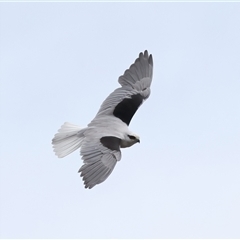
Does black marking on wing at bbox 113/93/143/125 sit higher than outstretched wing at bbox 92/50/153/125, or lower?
lower

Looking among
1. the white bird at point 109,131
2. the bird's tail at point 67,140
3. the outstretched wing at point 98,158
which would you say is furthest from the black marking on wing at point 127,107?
the outstretched wing at point 98,158

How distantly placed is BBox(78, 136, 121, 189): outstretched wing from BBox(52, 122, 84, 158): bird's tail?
18.3 inches

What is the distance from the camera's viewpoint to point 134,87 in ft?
46.4

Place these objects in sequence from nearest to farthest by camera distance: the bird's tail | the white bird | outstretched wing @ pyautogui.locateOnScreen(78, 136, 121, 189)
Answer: outstretched wing @ pyautogui.locateOnScreen(78, 136, 121, 189) → the white bird → the bird's tail

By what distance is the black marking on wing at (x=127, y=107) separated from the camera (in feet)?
44.6

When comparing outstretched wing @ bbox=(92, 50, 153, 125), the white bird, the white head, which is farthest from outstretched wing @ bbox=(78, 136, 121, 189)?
outstretched wing @ bbox=(92, 50, 153, 125)

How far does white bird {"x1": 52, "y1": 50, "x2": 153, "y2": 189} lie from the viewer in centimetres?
1138

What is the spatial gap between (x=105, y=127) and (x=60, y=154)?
91 centimetres

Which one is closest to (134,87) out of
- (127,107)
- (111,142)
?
(127,107)

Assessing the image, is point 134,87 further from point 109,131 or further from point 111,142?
point 111,142

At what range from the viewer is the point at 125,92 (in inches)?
554

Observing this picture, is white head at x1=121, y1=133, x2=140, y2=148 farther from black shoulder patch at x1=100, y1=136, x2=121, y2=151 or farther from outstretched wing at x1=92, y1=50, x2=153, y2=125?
outstretched wing at x1=92, y1=50, x2=153, y2=125

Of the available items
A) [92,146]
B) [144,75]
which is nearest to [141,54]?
[144,75]

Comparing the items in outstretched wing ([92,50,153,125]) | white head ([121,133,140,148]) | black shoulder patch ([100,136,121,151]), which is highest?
outstretched wing ([92,50,153,125])
